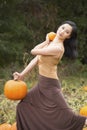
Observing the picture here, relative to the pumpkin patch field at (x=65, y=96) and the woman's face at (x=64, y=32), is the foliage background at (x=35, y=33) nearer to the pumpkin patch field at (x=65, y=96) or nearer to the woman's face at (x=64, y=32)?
the pumpkin patch field at (x=65, y=96)

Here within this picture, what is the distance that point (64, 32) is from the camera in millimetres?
4961

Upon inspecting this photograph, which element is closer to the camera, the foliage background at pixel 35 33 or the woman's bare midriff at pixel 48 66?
the woman's bare midriff at pixel 48 66

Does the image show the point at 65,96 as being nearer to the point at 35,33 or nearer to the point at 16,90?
the point at 16,90

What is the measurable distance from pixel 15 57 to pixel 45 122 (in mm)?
5842

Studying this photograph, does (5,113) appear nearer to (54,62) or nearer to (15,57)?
(54,62)

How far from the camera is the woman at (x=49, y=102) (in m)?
4.90

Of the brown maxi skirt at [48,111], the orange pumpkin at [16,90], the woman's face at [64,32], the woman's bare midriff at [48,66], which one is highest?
the woman's face at [64,32]

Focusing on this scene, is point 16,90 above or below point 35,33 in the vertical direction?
above

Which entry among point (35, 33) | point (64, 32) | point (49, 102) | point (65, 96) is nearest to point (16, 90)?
point (49, 102)

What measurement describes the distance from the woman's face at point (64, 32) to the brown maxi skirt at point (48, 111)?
49cm

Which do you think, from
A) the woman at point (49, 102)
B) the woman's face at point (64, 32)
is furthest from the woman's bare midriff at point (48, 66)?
the woman's face at point (64, 32)

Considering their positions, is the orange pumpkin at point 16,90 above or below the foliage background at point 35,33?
above

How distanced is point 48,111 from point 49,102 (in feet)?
0.33

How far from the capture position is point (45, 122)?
4.96 metres
